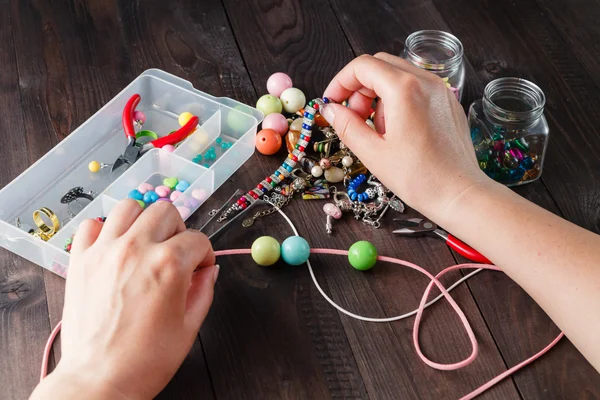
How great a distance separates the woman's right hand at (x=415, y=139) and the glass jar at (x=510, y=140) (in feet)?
0.49

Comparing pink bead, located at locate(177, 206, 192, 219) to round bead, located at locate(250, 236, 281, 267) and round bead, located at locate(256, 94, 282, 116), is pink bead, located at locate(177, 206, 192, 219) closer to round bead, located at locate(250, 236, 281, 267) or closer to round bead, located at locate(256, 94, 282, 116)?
round bead, located at locate(250, 236, 281, 267)

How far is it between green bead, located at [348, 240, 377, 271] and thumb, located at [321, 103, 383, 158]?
12 cm

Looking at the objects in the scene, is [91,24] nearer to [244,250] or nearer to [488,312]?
[244,250]

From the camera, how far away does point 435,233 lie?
3.34 feet

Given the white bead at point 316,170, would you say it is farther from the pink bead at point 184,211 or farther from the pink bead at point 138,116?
the pink bead at point 138,116

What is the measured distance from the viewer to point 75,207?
1064 mm

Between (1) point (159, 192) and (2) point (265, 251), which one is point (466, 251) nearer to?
(2) point (265, 251)

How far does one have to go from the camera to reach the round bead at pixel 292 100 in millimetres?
1195

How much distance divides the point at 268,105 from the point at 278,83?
0.06 m

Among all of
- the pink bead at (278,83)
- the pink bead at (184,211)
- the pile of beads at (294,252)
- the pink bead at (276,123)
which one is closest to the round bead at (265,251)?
the pile of beads at (294,252)

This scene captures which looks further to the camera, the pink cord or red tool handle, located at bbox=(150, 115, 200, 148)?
red tool handle, located at bbox=(150, 115, 200, 148)

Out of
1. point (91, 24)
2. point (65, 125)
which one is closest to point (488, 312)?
point (65, 125)

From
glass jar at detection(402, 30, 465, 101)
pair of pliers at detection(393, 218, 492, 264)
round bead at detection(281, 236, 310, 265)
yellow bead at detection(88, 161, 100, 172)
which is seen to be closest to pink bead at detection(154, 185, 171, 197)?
yellow bead at detection(88, 161, 100, 172)

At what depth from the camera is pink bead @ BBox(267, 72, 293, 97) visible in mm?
1220
